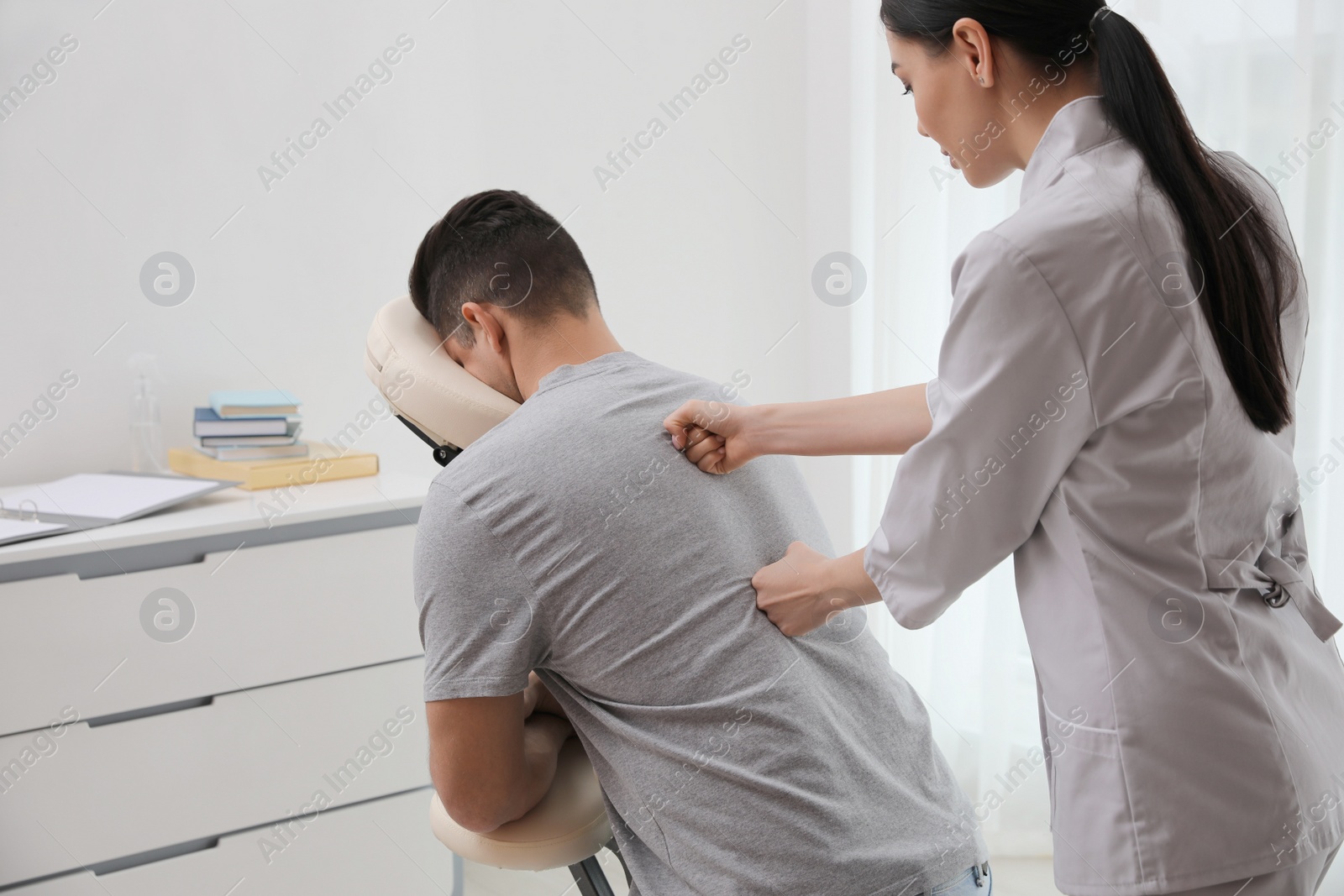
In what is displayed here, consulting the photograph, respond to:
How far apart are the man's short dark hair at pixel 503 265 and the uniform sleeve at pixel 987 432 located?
51cm

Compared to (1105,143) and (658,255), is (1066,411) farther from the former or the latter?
(658,255)

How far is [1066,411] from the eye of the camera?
818mm

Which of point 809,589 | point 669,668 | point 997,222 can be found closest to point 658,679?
point 669,668

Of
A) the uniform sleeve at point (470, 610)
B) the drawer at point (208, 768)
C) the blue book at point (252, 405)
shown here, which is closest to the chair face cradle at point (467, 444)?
the uniform sleeve at point (470, 610)

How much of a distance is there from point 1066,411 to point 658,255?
7.22ft

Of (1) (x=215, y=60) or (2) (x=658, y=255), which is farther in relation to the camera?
(2) (x=658, y=255)

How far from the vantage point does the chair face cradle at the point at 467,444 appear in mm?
1119

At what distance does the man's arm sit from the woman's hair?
72 centimetres

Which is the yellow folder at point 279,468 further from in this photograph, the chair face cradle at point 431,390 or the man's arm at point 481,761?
the man's arm at point 481,761

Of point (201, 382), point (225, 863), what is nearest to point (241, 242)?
point (201, 382)

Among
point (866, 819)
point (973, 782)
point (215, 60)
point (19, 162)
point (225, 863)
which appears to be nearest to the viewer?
point (866, 819)

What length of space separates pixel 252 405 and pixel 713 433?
1.36 meters

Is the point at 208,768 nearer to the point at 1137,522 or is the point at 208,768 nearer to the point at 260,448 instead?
the point at 260,448

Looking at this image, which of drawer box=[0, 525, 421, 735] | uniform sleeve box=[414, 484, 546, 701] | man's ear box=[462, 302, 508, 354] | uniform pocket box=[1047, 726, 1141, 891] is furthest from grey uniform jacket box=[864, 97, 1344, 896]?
drawer box=[0, 525, 421, 735]
